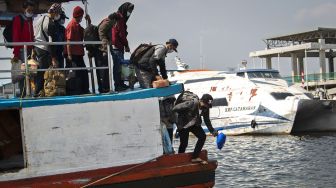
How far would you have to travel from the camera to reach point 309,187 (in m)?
12.6

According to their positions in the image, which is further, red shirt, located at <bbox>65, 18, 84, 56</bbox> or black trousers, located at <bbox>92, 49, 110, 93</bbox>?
black trousers, located at <bbox>92, 49, 110, 93</bbox>

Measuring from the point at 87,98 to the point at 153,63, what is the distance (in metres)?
1.56

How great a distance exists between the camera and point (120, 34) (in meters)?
9.73

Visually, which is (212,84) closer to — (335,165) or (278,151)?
(278,151)

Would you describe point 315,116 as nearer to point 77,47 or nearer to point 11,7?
point 77,47

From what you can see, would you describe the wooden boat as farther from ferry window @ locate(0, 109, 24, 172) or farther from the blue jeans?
the blue jeans

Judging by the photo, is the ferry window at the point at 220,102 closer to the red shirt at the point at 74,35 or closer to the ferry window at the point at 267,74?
the ferry window at the point at 267,74

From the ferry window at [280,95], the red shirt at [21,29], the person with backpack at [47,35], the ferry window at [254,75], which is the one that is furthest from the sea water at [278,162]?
the red shirt at [21,29]

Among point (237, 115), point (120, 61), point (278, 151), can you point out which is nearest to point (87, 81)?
point (120, 61)

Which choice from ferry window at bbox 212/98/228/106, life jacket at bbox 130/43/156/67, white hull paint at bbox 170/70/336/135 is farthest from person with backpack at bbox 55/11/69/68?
ferry window at bbox 212/98/228/106

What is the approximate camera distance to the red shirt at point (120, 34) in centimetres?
967

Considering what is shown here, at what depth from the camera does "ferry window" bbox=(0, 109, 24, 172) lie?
29.4 feet

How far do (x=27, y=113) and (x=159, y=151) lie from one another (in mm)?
2302

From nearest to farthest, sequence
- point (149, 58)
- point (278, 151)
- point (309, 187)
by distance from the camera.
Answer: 1. point (149, 58)
2. point (309, 187)
3. point (278, 151)
